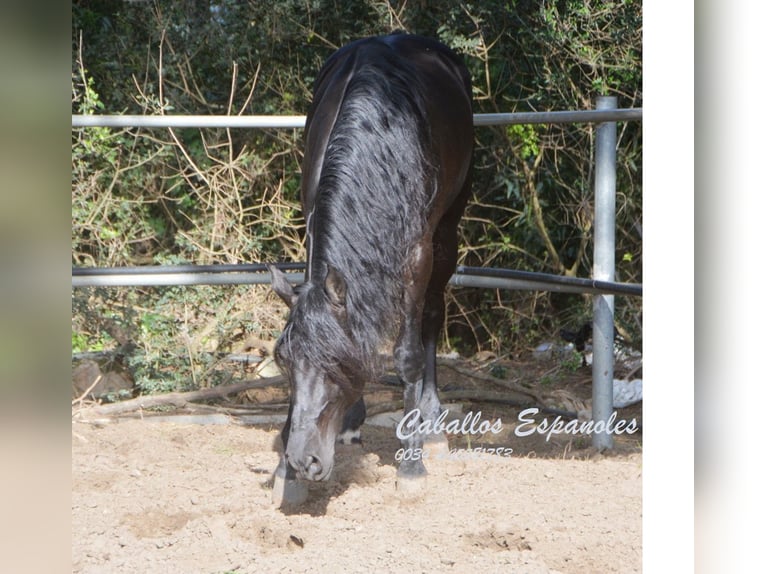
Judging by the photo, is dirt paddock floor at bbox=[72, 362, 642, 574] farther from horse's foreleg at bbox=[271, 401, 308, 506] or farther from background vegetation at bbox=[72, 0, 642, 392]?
background vegetation at bbox=[72, 0, 642, 392]

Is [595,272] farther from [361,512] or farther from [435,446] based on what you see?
[361,512]

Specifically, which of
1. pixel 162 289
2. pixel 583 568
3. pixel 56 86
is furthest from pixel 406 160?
pixel 162 289

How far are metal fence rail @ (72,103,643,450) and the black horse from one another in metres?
0.40

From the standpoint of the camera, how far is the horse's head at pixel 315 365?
7.62ft

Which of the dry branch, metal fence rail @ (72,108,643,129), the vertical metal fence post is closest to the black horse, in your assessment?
metal fence rail @ (72,108,643,129)

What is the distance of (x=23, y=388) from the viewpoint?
50.5 inches

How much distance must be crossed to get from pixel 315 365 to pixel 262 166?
2617mm

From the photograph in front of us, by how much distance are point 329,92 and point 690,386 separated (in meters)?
1.62

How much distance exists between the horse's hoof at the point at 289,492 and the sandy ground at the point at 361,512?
30 mm

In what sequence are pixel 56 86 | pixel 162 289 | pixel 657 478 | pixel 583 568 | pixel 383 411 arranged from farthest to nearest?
pixel 162 289 < pixel 383 411 < pixel 583 568 < pixel 657 478 < pixel 56 86

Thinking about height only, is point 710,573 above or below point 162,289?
below

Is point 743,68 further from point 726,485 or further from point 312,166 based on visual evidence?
point 312,166

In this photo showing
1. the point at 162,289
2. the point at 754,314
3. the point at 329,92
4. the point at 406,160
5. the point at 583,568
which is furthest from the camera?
the point at 162,289

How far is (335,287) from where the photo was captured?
7.85ft
